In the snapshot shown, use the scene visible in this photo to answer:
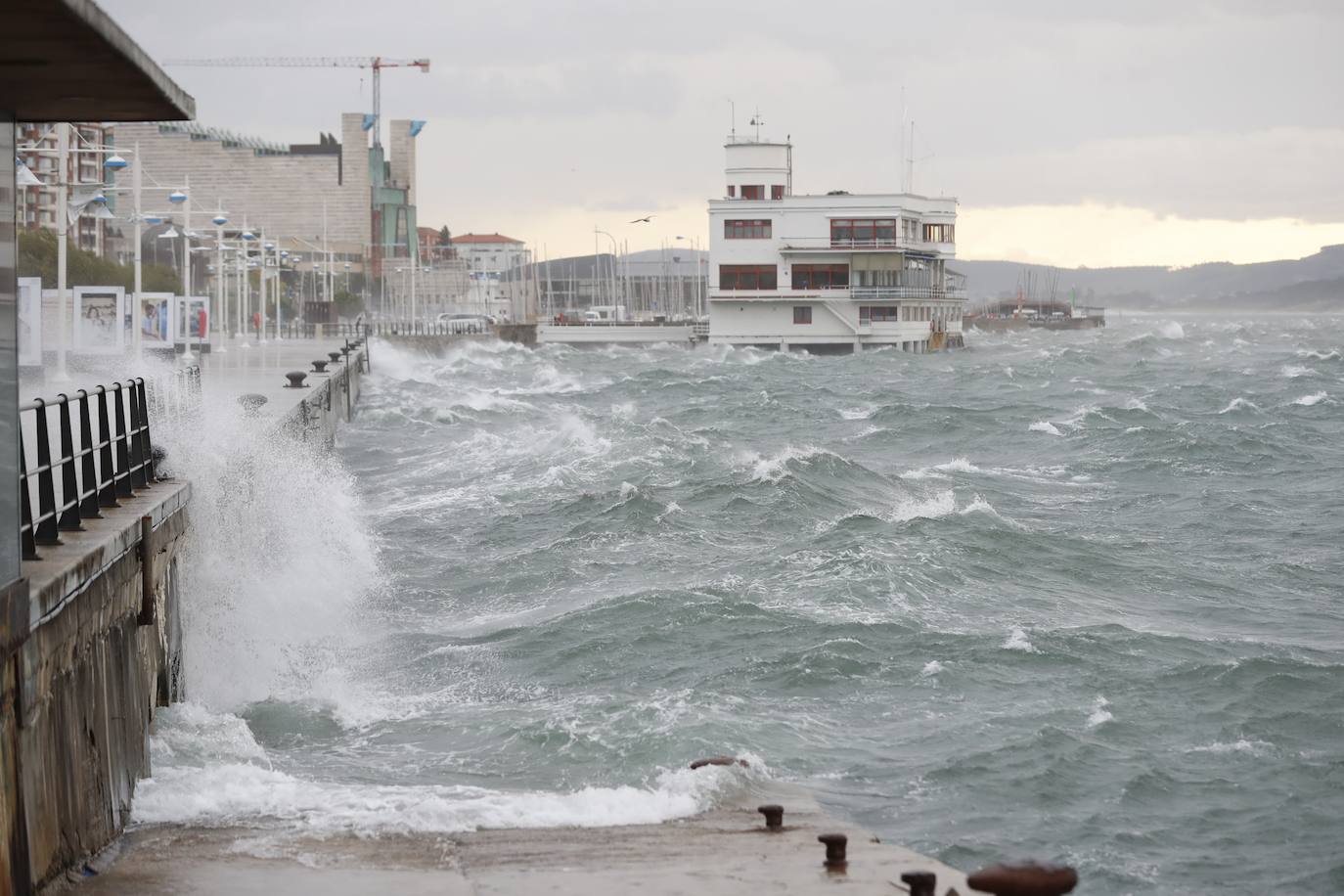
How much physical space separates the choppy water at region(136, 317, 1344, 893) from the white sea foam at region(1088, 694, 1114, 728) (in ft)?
0.12

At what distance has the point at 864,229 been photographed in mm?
88125

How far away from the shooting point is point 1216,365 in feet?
261

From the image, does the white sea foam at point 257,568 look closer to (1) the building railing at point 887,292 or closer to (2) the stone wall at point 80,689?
(2) the stone wall at point 80,689

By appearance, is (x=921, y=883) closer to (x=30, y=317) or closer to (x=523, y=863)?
(x=523, y=863)

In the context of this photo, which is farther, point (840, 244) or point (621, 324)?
point (621, 324)

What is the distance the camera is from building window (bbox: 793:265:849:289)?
8894cm

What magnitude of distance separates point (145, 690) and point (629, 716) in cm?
382

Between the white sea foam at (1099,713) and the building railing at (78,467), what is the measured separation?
25.6 ft

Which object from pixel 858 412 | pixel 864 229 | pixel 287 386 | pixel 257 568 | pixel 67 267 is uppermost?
pixel 864 229

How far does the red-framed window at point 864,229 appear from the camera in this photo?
87.9m

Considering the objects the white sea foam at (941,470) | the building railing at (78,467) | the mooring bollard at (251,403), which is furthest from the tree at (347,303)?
the building railing at (78,467)

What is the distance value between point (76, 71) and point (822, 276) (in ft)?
268

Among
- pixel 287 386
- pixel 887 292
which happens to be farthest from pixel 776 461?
pixel 887 292

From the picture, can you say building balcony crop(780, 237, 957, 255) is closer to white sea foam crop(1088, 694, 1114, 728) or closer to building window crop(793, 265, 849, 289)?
building window crop(793, 265, 849, 289)
